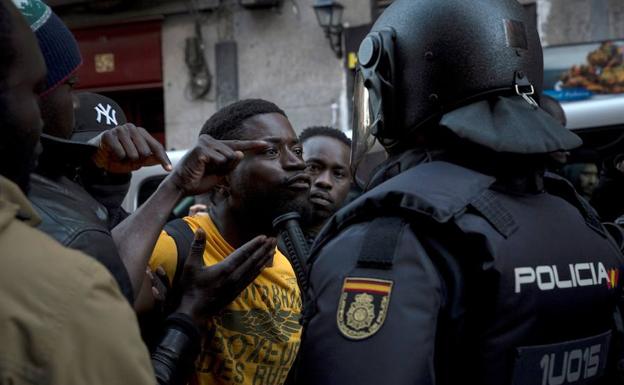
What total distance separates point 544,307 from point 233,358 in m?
1.06

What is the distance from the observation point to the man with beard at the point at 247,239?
2328 mm

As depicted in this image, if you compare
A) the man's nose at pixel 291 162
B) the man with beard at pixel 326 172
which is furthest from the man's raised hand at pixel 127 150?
the man with beard at pixel 326 172

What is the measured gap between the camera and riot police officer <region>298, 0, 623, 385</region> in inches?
57.2

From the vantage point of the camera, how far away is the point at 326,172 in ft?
13.8

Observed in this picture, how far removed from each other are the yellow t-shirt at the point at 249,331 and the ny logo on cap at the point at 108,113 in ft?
3.16

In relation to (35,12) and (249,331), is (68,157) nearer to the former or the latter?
(35,12)

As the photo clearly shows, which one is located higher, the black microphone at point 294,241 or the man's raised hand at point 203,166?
the man's raised hand at point 203,166

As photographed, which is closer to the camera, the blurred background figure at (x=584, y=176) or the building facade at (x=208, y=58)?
the blurred background figure at (x=584, y=176)

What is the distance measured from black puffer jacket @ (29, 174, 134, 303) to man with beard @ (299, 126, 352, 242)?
242cm

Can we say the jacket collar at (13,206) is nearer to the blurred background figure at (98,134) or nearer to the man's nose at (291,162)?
the blurred background figure at (98,134)

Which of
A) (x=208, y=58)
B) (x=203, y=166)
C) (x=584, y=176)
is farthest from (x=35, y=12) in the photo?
(x=208, y=58)

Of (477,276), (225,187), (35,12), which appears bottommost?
(225,187)

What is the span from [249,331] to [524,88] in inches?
42.8

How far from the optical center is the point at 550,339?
157cm
